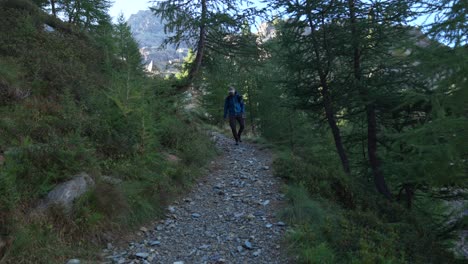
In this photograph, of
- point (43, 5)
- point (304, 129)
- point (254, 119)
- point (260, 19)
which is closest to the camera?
point (260, 19)

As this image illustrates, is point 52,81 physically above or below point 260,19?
below

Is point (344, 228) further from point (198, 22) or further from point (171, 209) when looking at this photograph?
point (198, 22)

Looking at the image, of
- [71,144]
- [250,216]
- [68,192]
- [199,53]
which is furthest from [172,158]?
[199,53]

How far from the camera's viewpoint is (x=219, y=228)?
19.6 ft

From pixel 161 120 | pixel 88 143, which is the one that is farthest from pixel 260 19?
pixel 88 143

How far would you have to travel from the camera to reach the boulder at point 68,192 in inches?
188

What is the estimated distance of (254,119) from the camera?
24.2m

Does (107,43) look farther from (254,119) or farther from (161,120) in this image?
(254,119)

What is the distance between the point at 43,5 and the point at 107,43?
544cm

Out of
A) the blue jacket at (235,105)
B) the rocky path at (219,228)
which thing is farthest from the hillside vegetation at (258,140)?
the blue jacket at (235,105)

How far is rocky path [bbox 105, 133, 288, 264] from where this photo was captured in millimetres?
4891

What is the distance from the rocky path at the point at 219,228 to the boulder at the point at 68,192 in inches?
40.4

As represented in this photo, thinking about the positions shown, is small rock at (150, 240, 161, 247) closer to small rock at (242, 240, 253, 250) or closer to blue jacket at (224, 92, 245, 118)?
small rock at (242, 240, 253, 250)

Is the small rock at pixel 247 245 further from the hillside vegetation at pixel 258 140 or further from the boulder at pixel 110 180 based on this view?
the boulder at pixel 110 180
